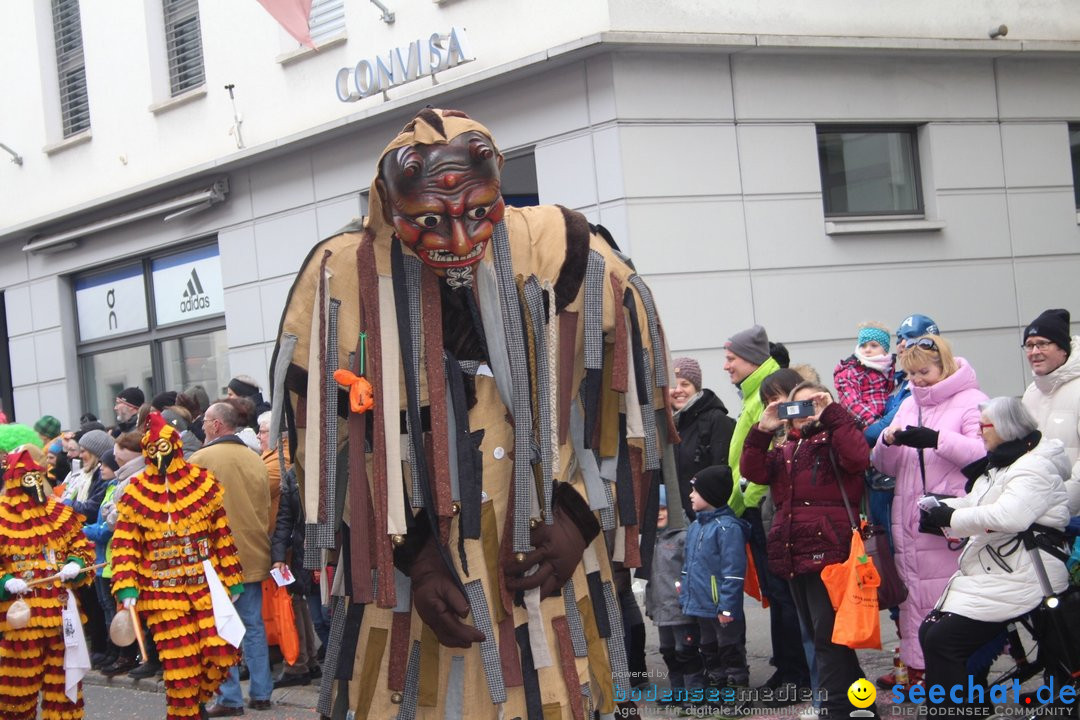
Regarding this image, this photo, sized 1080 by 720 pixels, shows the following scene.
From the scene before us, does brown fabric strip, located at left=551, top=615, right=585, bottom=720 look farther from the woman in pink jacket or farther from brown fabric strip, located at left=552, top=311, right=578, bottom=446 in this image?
the woman in pink jacket

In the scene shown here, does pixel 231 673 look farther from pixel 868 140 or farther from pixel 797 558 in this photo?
pixel 868 140

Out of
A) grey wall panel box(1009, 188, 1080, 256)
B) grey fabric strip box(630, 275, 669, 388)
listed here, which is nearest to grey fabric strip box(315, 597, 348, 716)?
grey fabric strip box(630, 275, 669, 388)

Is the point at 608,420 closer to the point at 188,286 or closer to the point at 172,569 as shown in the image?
the point at 172,569

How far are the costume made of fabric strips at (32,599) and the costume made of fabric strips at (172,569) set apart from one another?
807mm

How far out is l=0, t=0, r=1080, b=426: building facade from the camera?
10.7 meters

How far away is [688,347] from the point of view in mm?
10773

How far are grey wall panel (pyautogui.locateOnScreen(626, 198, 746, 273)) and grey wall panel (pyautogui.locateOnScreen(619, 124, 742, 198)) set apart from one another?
110mm

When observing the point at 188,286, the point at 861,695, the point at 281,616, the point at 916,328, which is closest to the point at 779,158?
the point at 916,328

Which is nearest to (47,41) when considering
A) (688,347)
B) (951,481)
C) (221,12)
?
(221,12)

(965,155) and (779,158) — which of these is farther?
(965,155)

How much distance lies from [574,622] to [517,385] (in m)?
0.65

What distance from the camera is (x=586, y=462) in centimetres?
357

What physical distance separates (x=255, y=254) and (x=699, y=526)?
25.8ft

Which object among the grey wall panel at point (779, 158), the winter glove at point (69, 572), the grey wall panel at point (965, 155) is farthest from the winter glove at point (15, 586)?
the grey wall panel at point (965, 155)
